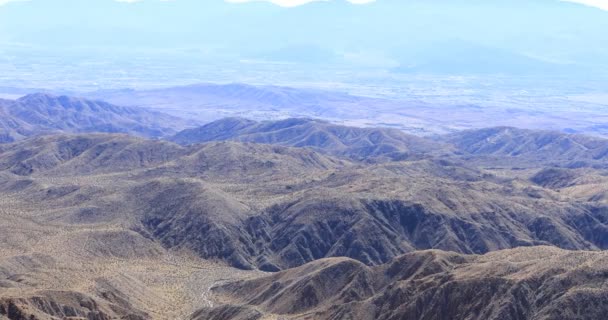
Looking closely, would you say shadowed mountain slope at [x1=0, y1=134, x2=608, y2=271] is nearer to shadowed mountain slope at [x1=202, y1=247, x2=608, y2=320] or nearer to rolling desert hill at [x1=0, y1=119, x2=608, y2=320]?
rolling desert hill at [x1=0, y1=119, x2=608, y2=320]

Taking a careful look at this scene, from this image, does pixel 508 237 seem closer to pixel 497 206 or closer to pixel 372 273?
pixel 497 206

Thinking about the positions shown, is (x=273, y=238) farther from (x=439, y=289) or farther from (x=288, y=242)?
(x=439, y=289)

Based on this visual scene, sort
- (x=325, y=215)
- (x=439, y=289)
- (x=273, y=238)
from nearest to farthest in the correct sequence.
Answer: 1. (x=439, y=289)
2. (x=273, y=238)
3. (x=325, y=215)

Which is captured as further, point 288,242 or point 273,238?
point 273,238

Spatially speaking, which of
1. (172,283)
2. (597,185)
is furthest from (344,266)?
(597,185)

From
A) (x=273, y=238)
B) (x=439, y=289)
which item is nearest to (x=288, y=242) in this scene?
(x=273, y=238)

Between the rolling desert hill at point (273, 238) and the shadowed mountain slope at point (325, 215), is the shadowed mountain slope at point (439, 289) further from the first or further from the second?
the shadowed mountain slope at point (325, 215)

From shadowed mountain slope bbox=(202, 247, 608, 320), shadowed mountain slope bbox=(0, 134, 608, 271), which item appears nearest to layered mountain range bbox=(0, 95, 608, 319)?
shadowed mountain slope bbox=(202, 247, 608, 320)
